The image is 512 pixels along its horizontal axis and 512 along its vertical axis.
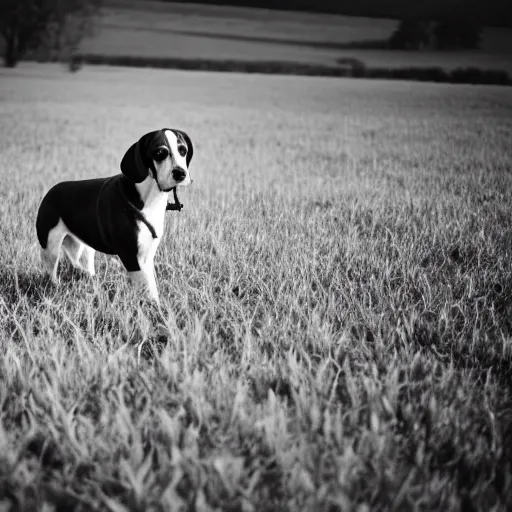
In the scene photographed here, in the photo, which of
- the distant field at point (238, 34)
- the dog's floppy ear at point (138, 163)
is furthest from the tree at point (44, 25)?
the dog's floppy ear at point (138, 163)

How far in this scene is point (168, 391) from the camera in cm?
160

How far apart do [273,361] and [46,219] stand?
5.33 ft

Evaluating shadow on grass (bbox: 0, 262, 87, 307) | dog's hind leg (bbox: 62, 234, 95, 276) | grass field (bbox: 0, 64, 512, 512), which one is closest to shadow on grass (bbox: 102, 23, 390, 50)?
grass field (bbox: 0, 64, 512, 512)

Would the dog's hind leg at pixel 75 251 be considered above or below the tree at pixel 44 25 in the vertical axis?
below

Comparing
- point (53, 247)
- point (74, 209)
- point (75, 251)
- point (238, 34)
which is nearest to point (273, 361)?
point (74, 209)

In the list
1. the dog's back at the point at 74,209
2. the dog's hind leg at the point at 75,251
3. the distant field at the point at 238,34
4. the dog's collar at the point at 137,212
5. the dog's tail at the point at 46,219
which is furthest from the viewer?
the distant field at the point at 238,34

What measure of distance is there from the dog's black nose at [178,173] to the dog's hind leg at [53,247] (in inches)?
35.3

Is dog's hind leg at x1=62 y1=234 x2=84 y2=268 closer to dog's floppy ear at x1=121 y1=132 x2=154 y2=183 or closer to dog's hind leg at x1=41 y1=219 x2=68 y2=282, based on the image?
dog's hind leg at x1=41 y1=219 x2=68 y2=282

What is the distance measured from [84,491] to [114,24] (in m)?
29.0

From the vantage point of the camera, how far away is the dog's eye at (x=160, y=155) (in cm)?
219

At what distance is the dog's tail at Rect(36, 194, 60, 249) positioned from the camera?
2.67m

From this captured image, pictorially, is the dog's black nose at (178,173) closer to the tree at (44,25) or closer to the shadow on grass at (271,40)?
the shadow on grass at (271,40)

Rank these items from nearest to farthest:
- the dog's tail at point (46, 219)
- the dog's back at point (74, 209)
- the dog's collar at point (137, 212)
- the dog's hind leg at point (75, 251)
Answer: the dog's collar at point (137, 212) → the dog's back at point (74, 209) → the dog's tail at point (46, 219) → the dog's hind leg at point (75, 251)

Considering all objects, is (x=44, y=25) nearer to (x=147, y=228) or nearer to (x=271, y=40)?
(x=271, y=40)
